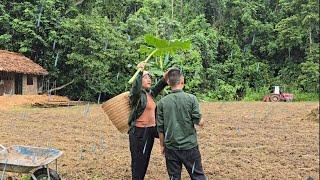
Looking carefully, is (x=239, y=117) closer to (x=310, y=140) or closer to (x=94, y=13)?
(x=310, y=140)

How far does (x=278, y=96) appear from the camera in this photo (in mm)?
26484

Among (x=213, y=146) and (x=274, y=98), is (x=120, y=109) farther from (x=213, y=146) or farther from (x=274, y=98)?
(x=274, y=98)

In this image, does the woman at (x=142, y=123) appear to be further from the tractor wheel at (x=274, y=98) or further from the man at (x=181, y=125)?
the tractor wheel at (x=274, y=98)

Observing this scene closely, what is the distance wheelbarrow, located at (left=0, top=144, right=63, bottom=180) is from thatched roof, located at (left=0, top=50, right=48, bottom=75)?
1696cm

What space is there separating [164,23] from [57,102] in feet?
29.0

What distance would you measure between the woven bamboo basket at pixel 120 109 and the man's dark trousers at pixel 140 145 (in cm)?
18

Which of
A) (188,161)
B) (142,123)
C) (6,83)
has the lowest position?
(188,161)

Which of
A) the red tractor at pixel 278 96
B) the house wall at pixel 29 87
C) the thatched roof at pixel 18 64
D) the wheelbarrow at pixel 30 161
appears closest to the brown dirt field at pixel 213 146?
the wheelbarrow at pixel 30 161

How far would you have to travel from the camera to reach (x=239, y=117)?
49.2ft

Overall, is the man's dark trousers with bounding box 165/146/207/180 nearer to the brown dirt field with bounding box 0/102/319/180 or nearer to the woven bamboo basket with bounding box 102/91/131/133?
the woven bamboo basket with bounding box 102/91/131/133

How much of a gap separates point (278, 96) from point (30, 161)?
22.7m

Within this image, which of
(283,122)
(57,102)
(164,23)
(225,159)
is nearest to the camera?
(225,159)

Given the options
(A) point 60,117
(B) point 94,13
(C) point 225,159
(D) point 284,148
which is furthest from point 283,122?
(B) point 94,13

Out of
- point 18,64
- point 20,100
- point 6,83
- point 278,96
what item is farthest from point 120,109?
point 278,96
